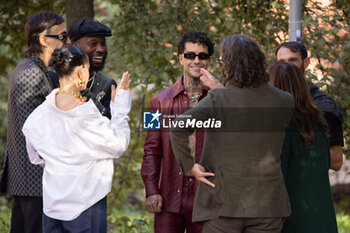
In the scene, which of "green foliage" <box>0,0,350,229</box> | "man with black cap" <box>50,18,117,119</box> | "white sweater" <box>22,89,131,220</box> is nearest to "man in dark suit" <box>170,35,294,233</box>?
"white sweater" <box>22,89,131,220</box>

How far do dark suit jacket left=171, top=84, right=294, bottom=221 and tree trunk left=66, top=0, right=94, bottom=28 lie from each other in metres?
4.11

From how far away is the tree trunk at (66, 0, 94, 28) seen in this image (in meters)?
7.34

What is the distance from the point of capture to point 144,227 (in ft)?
24.0

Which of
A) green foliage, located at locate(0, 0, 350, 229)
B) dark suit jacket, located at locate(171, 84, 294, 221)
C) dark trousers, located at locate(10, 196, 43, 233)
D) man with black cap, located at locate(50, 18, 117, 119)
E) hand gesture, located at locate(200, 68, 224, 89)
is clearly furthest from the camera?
green foliage, located at locate(0, 0, 350, 229)

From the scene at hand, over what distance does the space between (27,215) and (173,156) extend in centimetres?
108

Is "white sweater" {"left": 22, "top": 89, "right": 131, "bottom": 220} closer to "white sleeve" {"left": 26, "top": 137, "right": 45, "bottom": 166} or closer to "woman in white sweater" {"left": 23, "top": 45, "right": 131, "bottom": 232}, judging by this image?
"woman in white sweater" {"left": 23, "top": 45, "right": 131, "bottom": 232}

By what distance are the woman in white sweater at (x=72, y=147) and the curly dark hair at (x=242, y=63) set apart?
0.75 metres

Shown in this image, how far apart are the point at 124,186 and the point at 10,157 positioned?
4.37 meters

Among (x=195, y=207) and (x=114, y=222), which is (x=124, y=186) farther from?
(x=195, y=207)

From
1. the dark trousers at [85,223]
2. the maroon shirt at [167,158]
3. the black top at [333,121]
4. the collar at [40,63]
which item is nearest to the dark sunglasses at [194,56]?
the maroon shirt at [167,158]

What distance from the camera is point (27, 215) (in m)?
4.19

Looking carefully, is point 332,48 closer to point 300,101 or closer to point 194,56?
point 194,56

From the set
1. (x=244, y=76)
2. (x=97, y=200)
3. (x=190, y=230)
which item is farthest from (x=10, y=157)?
(x=244, y=76)

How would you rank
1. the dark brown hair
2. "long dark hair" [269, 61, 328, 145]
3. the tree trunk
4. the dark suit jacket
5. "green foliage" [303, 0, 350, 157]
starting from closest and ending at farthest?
the dark suit jacket, "long dark hair" [269, 61, 328, 145], the dark brown hair, "green foliage" [303, 0, 350, 157], the tree trunk
